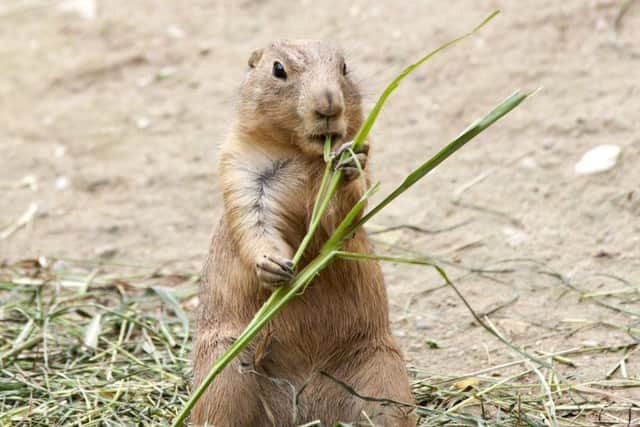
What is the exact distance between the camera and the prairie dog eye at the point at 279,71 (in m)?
3.73

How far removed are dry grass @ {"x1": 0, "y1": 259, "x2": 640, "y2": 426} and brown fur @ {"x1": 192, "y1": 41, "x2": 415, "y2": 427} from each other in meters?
0.35

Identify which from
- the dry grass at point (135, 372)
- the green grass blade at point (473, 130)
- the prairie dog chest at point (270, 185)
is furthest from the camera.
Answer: the dry grass at point (135, 372)

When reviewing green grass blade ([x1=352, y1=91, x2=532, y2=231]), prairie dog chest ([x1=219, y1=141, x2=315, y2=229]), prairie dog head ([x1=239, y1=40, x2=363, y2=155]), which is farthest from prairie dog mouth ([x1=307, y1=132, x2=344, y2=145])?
green grass blade ([x1=352, y1=91, x2=532, y2=231])

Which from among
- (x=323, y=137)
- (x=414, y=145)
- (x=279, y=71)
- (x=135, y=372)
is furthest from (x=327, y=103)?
(x=414, y=145)

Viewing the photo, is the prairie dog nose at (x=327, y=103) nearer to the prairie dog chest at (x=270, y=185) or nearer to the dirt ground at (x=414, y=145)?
the prairie dog chest at (x=270, y=185)

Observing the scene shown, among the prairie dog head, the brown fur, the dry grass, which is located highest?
the prairie dog head

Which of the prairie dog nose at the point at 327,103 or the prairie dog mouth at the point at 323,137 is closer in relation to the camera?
the prairie dog nose at the point at 327,103

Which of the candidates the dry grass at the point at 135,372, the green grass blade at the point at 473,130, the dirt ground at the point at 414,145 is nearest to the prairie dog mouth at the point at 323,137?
the green grass blade at the point at 473,130

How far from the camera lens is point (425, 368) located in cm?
448

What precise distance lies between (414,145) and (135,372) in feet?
9.52

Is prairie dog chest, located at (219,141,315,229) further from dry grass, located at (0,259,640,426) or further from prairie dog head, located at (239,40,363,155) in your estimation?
dry grass, located at (0,259,640,426)

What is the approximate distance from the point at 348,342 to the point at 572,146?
2992 mm

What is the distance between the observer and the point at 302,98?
3.54m

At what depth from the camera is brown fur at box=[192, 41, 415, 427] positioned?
358 centimetres
